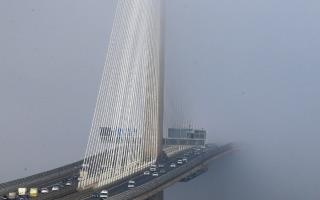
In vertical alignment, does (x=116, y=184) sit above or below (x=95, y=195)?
above

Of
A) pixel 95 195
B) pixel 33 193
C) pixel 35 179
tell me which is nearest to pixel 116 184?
pixel 95 195

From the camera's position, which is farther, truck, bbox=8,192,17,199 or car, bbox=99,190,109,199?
truck, bbox=8,192,17,199

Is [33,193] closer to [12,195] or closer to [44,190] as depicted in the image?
[12,195]

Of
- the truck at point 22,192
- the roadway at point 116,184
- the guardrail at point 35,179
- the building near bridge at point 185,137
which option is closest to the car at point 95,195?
the roadway at point 116,184

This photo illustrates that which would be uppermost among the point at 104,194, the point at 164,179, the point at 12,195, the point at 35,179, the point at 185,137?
the point at 185,137

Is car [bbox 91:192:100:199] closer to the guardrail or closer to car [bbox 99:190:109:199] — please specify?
car [bbox 99:190:109:199]

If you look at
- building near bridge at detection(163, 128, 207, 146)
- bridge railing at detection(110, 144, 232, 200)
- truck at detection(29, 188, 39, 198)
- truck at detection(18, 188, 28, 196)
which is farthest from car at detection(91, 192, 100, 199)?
building near bridge at detection(163, 128, 207, 146)

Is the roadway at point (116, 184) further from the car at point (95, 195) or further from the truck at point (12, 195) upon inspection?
the truck at point (12, 195)

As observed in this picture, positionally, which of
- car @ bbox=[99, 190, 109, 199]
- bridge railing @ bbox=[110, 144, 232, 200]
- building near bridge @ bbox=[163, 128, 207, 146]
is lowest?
car @ bbox=[99, 190, 109, 199]

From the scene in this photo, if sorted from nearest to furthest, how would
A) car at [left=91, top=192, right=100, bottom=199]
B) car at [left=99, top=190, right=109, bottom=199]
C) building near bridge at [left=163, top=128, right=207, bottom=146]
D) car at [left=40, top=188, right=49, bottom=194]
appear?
car at [left=99, top=190, right=109, bottom=199] → car at [left=91, top=192, right=100, bottom=199] → car at [left=40, top=188, right=49, bottom=194] → building near bridge at [left=163, top=128, right=207, bottom=146]

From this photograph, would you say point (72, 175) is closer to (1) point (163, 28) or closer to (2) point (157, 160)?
(2) point (157, 160)

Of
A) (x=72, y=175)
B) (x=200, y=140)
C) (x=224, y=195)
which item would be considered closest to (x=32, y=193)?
(x=72, y=175)
